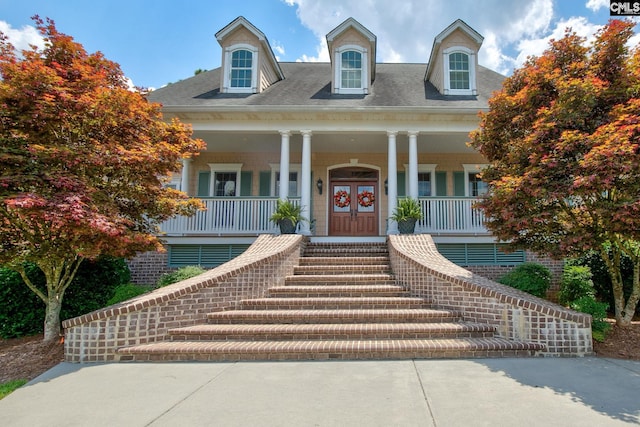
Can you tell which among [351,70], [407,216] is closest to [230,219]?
[407,216]

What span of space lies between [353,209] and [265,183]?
2944 millimetres

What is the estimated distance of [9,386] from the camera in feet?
11.2

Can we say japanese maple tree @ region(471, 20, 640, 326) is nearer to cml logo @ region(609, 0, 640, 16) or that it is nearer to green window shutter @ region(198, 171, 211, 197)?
cml logo @ region(609, 0, 640, 16)

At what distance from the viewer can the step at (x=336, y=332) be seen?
4320 millimetres

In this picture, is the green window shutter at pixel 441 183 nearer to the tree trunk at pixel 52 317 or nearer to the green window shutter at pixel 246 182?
the green window shutter at pixel 246 182

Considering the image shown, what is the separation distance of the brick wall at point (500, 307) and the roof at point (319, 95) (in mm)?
4701

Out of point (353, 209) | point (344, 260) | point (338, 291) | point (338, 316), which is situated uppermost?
point (353, 209)

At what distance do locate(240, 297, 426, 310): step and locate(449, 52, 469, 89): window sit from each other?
7.51 meters

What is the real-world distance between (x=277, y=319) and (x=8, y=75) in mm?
4499

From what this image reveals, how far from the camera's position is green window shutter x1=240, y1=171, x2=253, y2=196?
1111cm

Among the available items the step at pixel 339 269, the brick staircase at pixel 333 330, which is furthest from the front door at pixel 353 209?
the brick staircase at pixel 333 330

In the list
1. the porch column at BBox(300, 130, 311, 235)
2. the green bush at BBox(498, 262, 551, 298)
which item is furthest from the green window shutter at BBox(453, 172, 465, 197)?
the porch column at BBox(300, 130, 311, 235)

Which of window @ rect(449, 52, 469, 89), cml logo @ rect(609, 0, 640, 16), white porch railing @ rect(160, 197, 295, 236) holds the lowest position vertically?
white porch railing @ rect(160, 197, 295, 236)

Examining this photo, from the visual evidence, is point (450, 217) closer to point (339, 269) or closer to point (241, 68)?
point (339, 269)
